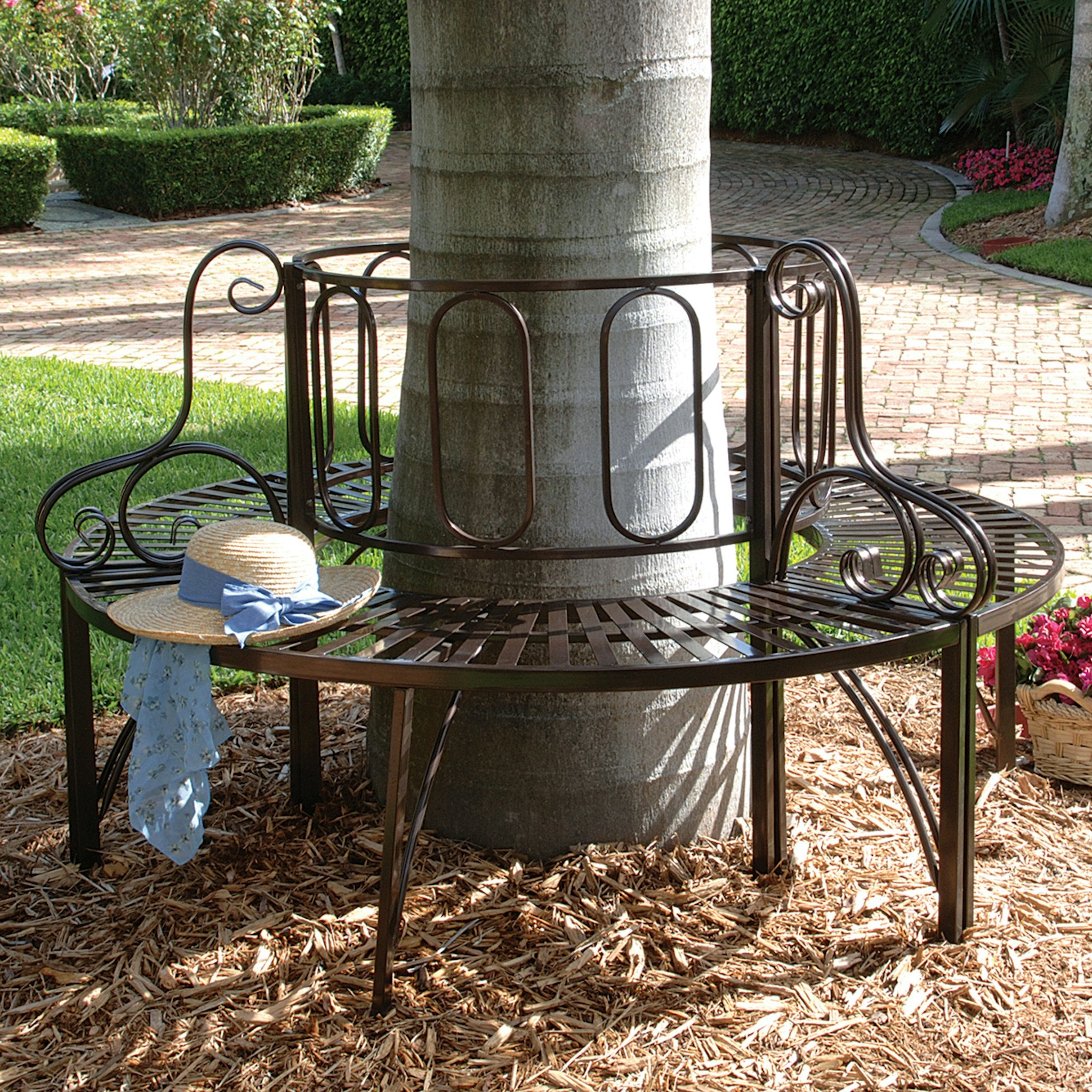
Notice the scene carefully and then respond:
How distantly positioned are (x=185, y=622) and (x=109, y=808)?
1.02m

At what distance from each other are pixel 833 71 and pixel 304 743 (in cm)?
1757

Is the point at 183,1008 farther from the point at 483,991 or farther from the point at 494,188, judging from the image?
the point at 494,188

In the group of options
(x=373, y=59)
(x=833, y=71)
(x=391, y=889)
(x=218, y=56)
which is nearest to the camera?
(x=391, y=889)

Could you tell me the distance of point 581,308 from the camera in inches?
111

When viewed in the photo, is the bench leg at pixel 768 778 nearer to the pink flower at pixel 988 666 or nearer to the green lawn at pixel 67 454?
the pink flower at pixel 988 666

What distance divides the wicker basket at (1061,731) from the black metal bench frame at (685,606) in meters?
0.08

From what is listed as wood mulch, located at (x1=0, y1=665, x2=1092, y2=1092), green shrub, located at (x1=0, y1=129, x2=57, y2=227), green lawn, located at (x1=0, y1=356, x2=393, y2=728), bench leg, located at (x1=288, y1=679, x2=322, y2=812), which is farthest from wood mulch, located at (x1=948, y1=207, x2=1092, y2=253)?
bench leg, located at (x1=288, y1=679, x2=322, y2=812)

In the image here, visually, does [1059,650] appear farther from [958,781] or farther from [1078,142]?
[1078,142]

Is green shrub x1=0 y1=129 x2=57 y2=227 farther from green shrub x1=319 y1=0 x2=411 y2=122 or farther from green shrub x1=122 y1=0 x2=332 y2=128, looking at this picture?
green shrub x1=319 y1=0 x2=411 y2=122

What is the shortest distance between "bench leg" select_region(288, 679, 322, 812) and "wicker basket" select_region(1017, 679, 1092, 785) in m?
1.83

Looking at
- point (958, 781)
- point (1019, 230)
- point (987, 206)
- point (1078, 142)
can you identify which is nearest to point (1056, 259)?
point (1078, 142)

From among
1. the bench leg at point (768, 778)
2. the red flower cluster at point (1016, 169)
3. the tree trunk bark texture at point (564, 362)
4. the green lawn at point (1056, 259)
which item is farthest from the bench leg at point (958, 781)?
the red flower cluster at point (1016, 169)

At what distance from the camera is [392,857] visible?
2.53 metres

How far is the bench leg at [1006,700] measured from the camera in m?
3.42
